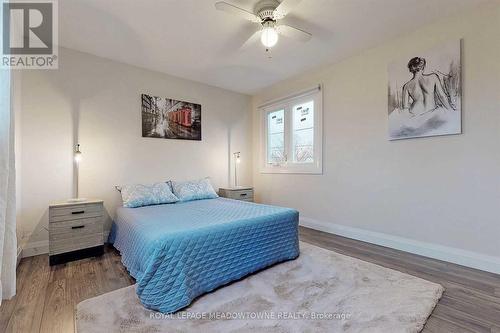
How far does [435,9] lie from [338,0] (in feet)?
3.38

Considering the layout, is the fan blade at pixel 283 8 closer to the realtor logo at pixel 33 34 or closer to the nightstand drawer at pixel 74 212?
the realtor logo at pixel 33 34

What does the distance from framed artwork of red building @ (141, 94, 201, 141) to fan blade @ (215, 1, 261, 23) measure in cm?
201

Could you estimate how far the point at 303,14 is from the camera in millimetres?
2396

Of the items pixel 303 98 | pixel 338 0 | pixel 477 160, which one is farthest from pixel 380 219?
pixel 338 0

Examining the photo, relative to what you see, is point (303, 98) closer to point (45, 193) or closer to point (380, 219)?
point (380, 219)

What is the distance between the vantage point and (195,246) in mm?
1821

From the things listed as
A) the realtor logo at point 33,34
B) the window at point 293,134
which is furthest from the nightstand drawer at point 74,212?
the window at point 293,134

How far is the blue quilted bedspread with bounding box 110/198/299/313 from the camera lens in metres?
1.68

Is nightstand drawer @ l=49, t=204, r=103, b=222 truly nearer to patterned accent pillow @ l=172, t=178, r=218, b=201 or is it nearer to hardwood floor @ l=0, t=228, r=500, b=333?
hardwood floor @ l=0, t=228, r=500, b=333

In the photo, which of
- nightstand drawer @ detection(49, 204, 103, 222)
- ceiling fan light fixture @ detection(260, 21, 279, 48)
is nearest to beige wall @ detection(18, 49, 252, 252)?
nightstand drawer @ detection(49, 204, 103, 222)

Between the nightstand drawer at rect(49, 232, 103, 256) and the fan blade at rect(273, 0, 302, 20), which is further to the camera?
the nightstand drawer at rect(49, 232, 103, 256)

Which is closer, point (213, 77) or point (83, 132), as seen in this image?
point (83, 132)

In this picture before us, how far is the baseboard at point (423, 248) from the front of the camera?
2275 millimetres

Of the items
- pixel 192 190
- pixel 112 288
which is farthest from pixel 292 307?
pixel 192 190
